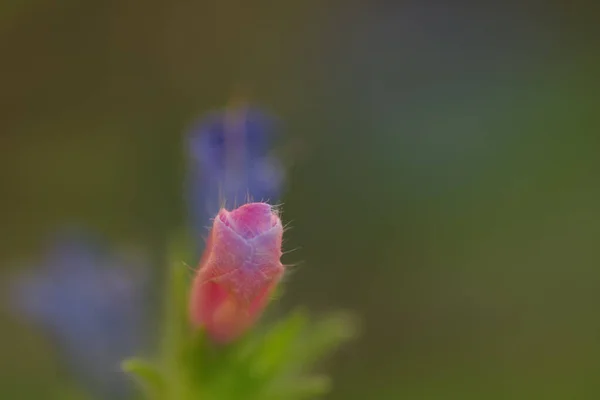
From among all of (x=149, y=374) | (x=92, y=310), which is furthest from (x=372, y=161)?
(x=149, y=374)

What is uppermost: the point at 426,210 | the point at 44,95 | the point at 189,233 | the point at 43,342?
the point at 44,95

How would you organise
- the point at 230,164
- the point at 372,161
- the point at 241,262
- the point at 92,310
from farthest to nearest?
the point at 372,161 → the point at 92,310 → the point at 230,164 → the point at 241,262

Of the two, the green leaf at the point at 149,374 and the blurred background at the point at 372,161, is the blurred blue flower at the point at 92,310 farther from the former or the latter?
the blurred background at the point at 372,161

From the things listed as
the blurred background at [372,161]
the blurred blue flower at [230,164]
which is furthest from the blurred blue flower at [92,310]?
→ the blurred background at [372,161]

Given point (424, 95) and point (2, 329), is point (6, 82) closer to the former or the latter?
point (2, 329)

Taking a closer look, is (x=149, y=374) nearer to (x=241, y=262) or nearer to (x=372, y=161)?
(x=241, y=262)

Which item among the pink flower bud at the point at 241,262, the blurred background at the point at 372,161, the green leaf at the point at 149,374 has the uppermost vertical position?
the blurred background at the point at 372,161

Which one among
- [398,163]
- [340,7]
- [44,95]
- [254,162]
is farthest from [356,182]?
[254,162]
